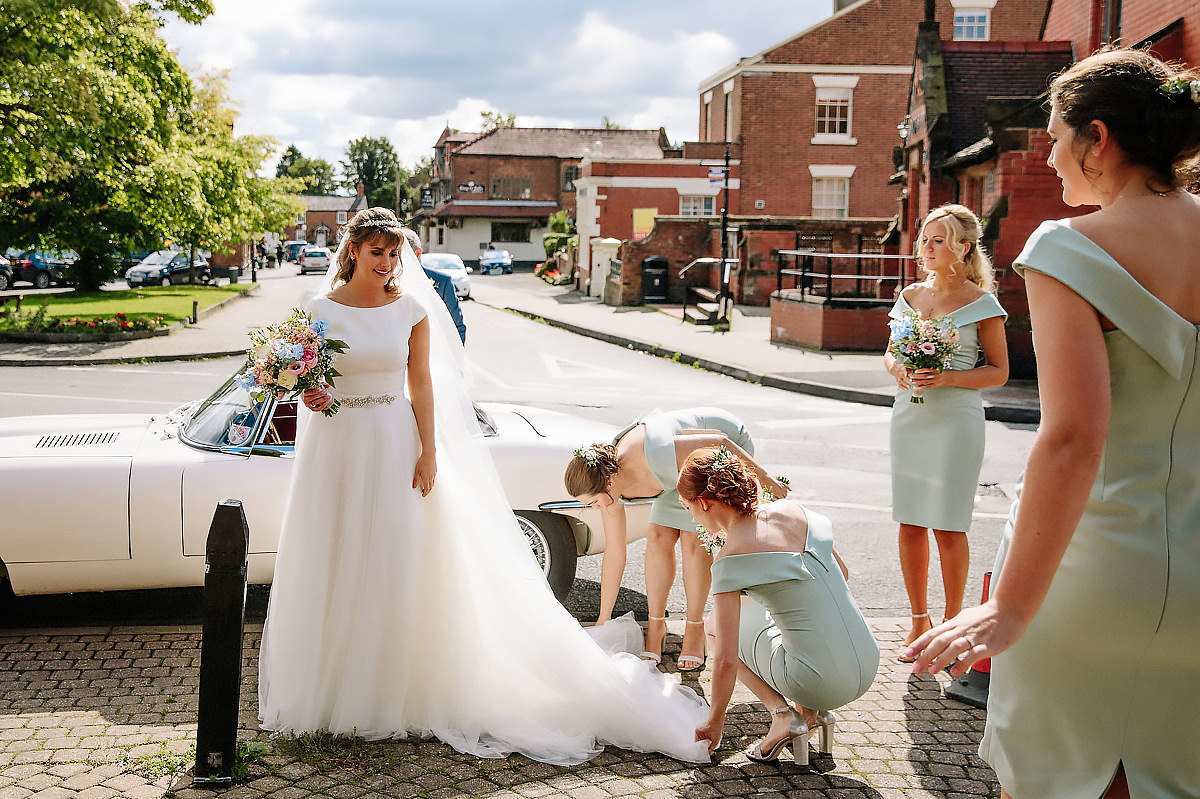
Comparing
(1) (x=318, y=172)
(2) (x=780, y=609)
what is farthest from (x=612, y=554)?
(1) (x=318, y=172)

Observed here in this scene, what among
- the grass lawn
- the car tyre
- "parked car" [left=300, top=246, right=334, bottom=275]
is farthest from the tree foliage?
"parked car" [left=300, top=246, right=334, bottom=275]

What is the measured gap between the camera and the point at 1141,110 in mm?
2150

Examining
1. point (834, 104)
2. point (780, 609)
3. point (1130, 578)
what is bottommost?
point (780, 609)

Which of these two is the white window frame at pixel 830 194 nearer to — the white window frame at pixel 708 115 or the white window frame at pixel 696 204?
the white window frame at pixel 696 204

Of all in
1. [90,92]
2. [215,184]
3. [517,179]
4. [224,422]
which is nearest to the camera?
[224,422]

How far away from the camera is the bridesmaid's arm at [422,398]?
15.5 ft

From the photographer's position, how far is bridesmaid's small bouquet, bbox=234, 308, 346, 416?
14.7 feet

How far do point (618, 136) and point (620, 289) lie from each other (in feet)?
119

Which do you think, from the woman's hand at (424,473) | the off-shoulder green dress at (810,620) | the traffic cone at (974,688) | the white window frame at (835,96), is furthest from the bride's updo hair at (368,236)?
the white window frame at (835,96)

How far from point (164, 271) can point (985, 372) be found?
49.2 m

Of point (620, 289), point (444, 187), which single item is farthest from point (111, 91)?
point (444, 187)

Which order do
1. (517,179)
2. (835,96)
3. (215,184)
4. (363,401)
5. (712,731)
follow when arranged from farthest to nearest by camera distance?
(517,179) → (835,96) → (215,184) → (363,401) → (712,731)

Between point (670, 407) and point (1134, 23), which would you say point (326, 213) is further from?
point (670, 407)

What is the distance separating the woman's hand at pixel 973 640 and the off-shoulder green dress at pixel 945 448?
3415 mm
